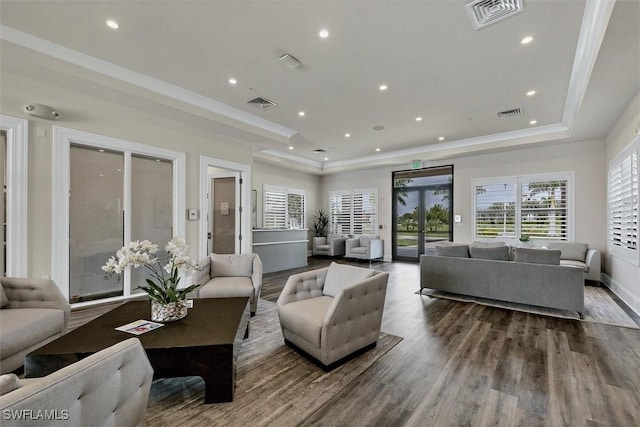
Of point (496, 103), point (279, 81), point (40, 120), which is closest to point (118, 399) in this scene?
point (279, 81)

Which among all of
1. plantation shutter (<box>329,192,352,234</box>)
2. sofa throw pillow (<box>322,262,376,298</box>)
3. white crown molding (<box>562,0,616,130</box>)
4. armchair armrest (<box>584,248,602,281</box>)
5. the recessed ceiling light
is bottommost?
armchair armrest (<box>584,248,602,281</box>)

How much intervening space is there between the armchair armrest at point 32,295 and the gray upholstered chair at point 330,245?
7.06 m

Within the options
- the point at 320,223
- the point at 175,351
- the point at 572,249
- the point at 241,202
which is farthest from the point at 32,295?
the point at 572,249

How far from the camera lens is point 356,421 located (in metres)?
1.82

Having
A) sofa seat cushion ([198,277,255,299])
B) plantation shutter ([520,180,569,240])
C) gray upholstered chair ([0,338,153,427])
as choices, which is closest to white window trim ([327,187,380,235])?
plantation shutter ([520,180,569,240])

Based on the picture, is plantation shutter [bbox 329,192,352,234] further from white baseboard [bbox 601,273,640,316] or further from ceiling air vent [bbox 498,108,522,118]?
white baseboard [bbox 601,273,640,316]

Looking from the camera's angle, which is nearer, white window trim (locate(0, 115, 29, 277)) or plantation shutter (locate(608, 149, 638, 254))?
white window trim (locate(0, 115, 29, 277))

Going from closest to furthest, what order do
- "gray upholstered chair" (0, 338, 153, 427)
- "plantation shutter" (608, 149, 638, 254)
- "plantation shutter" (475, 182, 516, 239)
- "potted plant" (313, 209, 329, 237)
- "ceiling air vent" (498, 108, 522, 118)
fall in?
"gray upholstered chair" (0, 338, 153, 427) → "plantation shutter" (608, 149, 638, 254) → "ceiling air vent" (498, 108, 522, 118) → "plantation shutter" (475, 182, 516, 239) → "potted plant" (313, 209, 329, 237)

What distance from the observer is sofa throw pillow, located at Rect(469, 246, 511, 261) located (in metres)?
4.18

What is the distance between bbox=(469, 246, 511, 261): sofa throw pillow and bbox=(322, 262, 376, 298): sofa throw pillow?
96.6 inches

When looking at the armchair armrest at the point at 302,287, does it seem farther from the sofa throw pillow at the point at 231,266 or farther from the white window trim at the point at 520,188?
the white window trim at the point at 520,188

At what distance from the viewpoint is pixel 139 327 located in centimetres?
221

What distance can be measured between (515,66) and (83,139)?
5.88 metres

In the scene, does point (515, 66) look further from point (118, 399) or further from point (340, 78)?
point (118, 399)
